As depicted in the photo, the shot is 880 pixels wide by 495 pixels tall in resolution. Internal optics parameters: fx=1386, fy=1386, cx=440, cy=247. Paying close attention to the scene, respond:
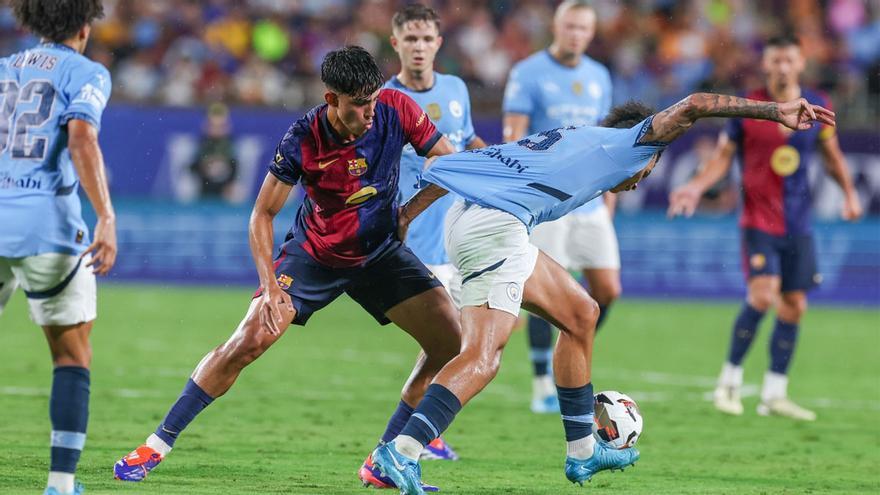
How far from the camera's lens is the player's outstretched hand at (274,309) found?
688 cm

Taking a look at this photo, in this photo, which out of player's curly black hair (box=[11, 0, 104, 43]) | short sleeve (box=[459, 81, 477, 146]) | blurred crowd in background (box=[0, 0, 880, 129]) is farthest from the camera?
blurred crowd in background (box=[0, 0, 880, 129])

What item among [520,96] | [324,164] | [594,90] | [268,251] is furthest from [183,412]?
[594,90]

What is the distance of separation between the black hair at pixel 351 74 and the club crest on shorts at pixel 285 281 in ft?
3.49

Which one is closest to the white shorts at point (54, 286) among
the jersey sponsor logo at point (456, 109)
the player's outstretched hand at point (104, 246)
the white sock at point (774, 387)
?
the player's outstretched hand at point (104, 246)

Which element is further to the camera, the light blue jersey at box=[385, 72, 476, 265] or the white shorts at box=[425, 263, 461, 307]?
the white shorts at box=[425, 263, 461, 307]

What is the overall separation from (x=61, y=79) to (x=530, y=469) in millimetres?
3493

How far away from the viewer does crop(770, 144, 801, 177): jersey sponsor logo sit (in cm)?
1116

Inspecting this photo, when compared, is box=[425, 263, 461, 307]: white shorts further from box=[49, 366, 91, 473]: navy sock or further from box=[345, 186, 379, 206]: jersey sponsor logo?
box=[49, 366, 91, 473]: navy sock

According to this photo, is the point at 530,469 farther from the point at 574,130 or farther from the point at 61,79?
the point at 61,79

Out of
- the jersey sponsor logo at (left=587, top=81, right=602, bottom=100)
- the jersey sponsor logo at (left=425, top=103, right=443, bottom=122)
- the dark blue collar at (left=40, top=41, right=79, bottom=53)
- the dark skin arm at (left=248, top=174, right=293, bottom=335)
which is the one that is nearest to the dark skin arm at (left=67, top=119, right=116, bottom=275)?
the dark blue collar at (left=40, top=41, right=79, bottom=53)

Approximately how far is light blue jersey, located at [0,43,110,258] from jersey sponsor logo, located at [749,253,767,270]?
6.28 meters

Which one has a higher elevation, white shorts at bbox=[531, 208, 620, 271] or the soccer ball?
white shorts at bbox=[531, 208, 620, 271]

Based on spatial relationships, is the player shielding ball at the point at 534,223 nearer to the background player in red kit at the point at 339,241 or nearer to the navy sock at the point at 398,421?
the background player in red kit at the point at 339,241

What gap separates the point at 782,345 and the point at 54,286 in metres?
Answer: 6.56
